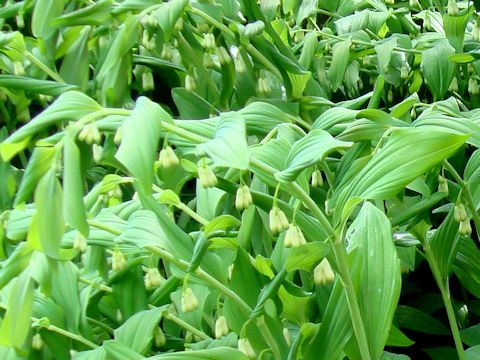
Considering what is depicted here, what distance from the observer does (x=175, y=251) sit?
79 cm

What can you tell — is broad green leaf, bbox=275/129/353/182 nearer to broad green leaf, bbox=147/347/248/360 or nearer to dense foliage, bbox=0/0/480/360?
dense foliage, bbox=0/0/480/360

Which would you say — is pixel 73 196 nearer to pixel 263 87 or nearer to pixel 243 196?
pixel 243 196

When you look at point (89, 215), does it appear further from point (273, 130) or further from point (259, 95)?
point (259, 95)

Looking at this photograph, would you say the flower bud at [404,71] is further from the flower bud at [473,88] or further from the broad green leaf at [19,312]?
the broad green leaf at [19,312]

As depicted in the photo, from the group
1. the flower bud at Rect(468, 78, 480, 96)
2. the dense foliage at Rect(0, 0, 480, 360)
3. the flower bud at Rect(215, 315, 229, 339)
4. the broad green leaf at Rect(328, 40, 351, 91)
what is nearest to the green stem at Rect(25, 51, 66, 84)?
the dense foliage at Rect(0, 0, 480, 360)

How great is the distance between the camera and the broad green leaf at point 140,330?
84cm

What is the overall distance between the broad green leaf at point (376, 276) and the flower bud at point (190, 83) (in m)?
0.46

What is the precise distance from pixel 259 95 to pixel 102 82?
0.75ft

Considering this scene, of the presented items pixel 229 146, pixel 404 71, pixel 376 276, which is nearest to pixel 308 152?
pixel 229 146

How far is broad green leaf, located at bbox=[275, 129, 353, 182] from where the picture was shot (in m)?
0.66

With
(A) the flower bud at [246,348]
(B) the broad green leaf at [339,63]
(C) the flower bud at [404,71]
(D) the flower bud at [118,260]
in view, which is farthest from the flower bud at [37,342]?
(C) the flower bud at [404,71]

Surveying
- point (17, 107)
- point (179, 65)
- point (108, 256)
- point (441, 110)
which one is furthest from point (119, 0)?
point (441, 110)

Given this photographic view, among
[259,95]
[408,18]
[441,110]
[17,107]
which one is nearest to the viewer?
[441,110]

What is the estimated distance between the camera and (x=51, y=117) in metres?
0.70
